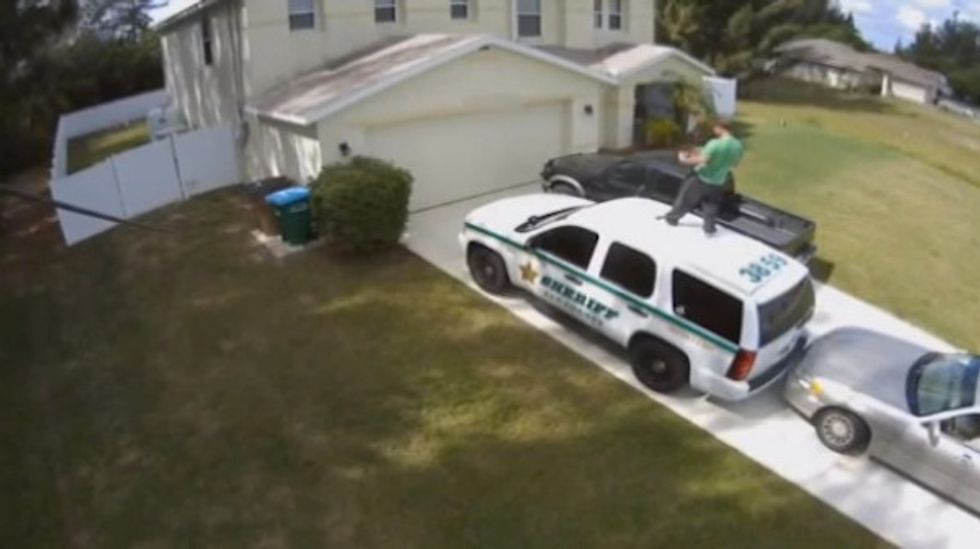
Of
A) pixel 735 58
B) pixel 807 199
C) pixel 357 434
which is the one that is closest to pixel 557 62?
pixel 807 199

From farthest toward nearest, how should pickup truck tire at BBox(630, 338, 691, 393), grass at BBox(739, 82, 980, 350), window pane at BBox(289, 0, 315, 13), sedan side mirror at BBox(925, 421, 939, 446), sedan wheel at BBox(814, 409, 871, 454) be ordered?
window pane at BBox(289, 0, 315, 13)
grass at BBox(739, 82, 980, 350)
pickup truck tire at BBox(630, 338, 691, 393)
sedan wheel at BBox(814, 409, 871, 454)
sedan side mirror at BBox(925, 421, 939, 446)

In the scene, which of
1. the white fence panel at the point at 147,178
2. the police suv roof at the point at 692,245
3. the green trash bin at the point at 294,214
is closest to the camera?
the police suv roof at the point at 692,245

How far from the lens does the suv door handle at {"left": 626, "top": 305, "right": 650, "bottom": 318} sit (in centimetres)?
889

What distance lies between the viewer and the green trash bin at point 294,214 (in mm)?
12281

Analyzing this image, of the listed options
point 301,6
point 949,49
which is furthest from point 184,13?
point 949,49

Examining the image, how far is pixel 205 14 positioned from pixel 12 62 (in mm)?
5957

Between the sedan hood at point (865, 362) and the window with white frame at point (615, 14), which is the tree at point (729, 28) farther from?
the sedan hood at point (865, 362)

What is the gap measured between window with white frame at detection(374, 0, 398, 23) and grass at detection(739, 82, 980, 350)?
30.3 ft

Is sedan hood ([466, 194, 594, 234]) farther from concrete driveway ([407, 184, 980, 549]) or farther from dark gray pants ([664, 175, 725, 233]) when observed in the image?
dark gray pants ([664, 175, 725, 233])

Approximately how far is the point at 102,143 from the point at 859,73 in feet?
162

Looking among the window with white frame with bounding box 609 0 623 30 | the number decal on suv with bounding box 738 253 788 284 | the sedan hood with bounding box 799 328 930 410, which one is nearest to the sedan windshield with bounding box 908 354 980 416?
the sedan hood with bounding box 799 328 930 410

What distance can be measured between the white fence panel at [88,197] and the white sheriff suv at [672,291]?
8.77 meters

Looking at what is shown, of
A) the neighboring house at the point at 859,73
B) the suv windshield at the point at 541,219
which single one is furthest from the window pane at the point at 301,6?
the neighboring house at the point at 859,73

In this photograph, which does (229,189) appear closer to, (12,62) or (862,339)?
(12,62)
